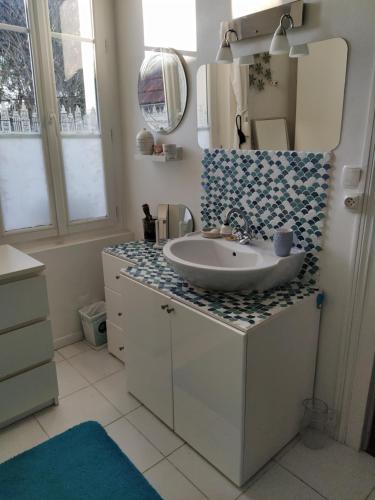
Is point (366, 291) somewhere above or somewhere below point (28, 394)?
above

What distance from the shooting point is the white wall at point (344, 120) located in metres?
1.42

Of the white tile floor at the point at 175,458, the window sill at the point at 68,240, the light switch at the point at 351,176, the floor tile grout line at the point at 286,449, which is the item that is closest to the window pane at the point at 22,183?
the window sill at the point at 68,240

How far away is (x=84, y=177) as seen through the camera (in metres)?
2.60

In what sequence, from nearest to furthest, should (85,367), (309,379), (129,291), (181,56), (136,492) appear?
(136,492)
(309,379)
(129,291)
(181,56)
(85,367)

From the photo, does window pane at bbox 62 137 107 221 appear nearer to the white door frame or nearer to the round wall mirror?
the round wall mirror

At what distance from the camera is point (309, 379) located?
5.85 feet

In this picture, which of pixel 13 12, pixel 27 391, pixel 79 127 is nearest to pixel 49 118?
pixel 79 127

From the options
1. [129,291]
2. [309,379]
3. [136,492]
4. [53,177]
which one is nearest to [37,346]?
[129,291]

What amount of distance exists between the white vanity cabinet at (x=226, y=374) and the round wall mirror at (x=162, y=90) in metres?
1.04

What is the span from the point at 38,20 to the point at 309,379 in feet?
8.22

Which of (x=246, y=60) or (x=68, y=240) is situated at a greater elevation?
(x=246, y=60)

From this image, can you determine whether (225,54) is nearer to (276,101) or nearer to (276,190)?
(276,101)

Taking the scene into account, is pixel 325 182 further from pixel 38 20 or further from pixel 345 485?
pixel 38 20

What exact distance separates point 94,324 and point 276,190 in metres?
1.56
